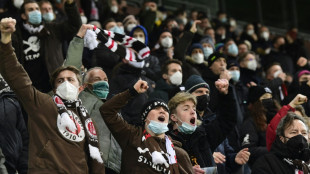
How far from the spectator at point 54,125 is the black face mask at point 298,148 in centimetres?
204

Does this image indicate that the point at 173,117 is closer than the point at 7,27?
No

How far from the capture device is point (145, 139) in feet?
21.2

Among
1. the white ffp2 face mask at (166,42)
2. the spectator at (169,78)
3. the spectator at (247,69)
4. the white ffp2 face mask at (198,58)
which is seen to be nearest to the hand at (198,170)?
the spectator at (169,78)

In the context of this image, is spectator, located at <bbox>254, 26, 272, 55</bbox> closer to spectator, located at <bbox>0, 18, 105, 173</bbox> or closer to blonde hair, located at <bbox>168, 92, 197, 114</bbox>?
blonde hair, located at <bbox>168, 92, 197, 114</bbox>

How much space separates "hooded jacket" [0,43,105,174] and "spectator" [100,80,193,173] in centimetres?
41

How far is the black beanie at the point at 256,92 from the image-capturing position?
960cm

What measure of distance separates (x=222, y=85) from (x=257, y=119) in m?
1.96

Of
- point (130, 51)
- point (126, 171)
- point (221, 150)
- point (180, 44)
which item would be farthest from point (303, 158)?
point (180, 44)

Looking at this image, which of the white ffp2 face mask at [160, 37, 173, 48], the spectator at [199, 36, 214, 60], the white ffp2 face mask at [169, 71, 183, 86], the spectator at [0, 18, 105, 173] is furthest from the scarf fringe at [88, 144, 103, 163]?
the spectator at [199, 36, 214, 60]

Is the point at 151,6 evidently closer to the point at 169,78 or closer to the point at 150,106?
the point at 169,78

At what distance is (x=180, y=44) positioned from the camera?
34.1ft

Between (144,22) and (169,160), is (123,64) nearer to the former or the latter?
(169,160)

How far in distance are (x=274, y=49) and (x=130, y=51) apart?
922 centimetres

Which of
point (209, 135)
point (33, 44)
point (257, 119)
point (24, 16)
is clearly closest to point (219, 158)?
point (209, 135)
